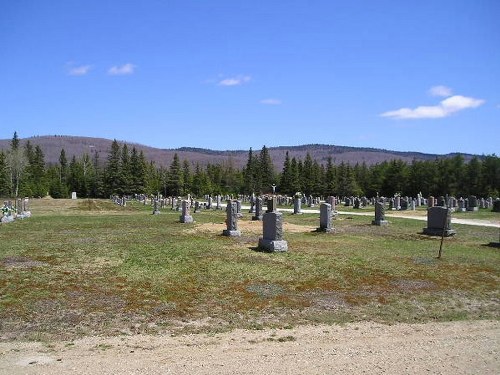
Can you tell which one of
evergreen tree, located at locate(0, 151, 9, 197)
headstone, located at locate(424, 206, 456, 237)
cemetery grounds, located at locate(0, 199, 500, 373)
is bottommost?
cemetery grounds, located at locate(0, 199, 500, 373)

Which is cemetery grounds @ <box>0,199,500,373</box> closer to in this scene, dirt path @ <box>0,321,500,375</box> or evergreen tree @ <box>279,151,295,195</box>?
dirt path @ <box>0,321,500,375</box>

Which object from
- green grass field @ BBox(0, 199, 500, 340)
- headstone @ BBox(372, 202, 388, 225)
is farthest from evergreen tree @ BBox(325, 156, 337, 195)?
green grass field @ BBox(0, 199, 500, 340)

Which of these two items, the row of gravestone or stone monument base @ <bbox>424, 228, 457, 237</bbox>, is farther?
the row of gravestone

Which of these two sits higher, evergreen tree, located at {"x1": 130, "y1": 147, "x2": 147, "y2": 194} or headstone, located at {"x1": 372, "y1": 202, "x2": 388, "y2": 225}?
evergreen tree, located at {"x1": 130, "y1": 147, "x2": 147, "y2": 194}

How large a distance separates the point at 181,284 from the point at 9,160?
263 feet

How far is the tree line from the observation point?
2975 inches

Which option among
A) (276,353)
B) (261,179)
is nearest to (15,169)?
(261,179)

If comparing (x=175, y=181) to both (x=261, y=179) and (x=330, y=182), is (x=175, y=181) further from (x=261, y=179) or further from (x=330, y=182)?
(x=330, y=182)

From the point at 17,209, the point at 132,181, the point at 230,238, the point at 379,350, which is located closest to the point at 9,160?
the point at 132,181

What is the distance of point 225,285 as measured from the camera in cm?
1065

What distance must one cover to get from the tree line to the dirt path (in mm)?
68298

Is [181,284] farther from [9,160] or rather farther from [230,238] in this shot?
[9,160]

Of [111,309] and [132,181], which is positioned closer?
[111,309]

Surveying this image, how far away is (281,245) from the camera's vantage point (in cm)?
1560
